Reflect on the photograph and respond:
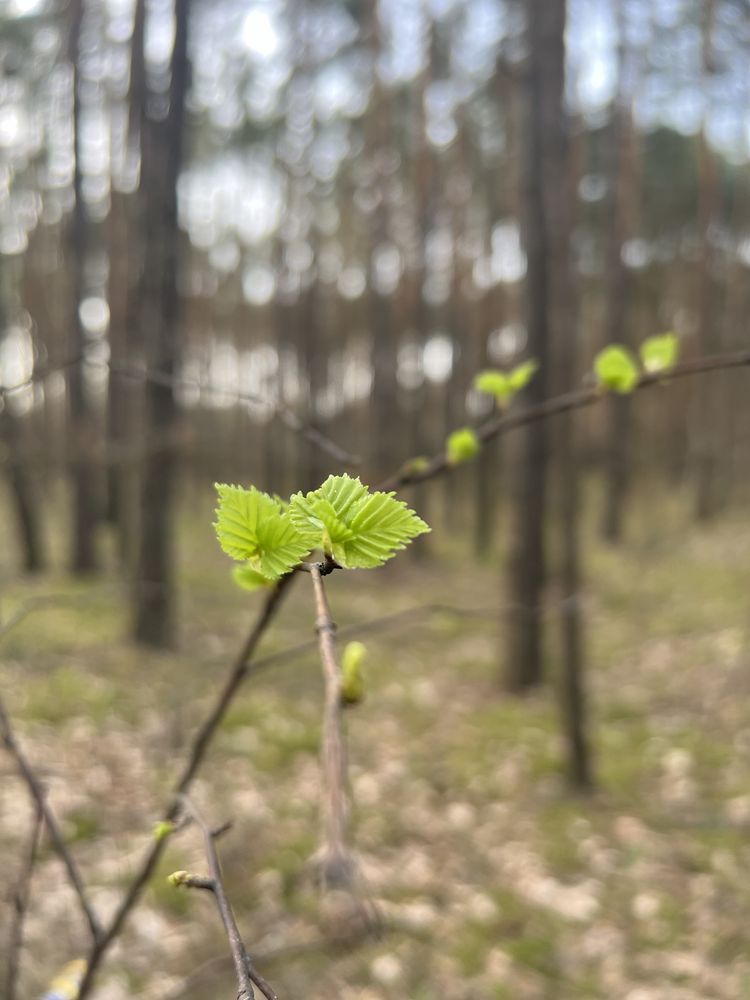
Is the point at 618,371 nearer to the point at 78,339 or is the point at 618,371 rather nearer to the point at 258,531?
the point at 258,531

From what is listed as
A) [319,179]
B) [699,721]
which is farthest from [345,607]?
[319,179]

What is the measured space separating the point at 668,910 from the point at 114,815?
2476 millimetres

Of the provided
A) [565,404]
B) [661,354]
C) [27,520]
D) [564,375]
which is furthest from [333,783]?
[27,520]

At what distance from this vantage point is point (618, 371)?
40.6 inches

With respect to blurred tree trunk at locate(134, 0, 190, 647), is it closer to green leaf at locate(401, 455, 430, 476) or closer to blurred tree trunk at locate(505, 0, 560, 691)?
blurred tree trunk at locate(505, 0, 560, 691)

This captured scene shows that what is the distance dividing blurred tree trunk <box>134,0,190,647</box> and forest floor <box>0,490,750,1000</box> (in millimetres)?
663

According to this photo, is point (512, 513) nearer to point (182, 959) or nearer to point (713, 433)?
point (182, 959)

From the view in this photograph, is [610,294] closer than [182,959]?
No

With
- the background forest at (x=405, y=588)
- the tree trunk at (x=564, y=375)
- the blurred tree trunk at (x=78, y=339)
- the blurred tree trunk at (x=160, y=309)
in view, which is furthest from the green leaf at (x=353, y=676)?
the blurred tree trunk at (x=78, y=339)

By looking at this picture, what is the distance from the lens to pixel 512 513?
5.61 metres

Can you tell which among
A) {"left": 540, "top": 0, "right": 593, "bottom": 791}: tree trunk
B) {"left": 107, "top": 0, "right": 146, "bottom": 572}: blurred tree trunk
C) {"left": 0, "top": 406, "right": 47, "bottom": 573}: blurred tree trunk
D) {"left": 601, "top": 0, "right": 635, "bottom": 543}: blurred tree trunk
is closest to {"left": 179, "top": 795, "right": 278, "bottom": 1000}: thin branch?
{"left": 540, "top": 0, "right": 593, "bottom": 791}: tree trunk

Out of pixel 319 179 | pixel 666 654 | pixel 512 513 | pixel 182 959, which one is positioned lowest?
pixel 182 959

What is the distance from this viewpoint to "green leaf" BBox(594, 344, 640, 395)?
1029 millimetres

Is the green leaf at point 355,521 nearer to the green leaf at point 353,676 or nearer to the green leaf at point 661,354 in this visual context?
the green leaf at point 353,676
